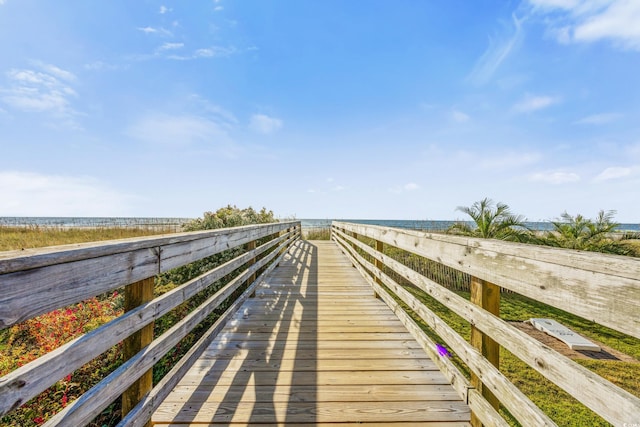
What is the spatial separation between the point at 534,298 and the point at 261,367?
2.07 meters

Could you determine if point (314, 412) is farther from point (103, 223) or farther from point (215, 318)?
point (103, 223)

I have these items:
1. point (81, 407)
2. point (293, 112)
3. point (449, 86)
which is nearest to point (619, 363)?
point (81, 407)

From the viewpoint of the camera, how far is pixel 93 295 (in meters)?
1.18

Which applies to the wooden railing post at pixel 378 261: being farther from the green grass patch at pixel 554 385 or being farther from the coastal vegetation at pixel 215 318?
the coastal vegetation at pixel 215 318

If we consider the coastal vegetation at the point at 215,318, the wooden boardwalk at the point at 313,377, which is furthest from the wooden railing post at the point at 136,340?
the coastal vegetation at the point at 215,318

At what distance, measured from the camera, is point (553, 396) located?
3812mm

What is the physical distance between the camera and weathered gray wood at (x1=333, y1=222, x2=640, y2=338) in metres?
0.87

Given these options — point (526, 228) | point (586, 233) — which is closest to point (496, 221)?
point (526, 228)

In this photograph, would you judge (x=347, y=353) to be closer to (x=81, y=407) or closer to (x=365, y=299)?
(x=365, y=299)

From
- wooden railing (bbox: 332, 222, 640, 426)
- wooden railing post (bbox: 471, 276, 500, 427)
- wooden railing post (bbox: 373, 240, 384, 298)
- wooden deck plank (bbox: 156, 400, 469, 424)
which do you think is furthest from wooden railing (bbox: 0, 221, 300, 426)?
wooden railing post (bbox: 373, 240, 384, 298)

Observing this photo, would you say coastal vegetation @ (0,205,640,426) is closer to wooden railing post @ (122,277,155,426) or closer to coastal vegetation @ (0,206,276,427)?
coastal vegetation @ (0,206,276,427)

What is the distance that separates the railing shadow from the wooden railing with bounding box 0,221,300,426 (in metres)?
0.32

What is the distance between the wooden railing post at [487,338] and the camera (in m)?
1.58

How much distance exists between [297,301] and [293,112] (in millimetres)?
14222
